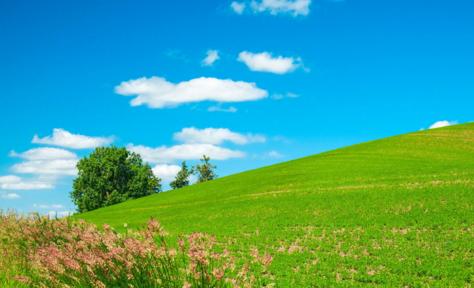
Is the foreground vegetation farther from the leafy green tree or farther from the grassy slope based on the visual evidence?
the leafy green tree

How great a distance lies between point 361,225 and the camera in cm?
2292

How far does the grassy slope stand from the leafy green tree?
26737 mm

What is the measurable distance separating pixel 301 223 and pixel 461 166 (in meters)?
25.6

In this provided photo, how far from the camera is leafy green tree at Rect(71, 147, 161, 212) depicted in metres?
80.1

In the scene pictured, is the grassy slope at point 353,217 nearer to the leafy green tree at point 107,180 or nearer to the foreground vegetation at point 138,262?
the foreground vegetation at point 138,262

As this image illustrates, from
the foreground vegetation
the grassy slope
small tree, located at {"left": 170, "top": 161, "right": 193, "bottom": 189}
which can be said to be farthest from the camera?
small tree, located at {"left": 170, "top": 161, "right": 193, "bottom": 189}

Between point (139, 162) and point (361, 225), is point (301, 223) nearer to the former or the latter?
point (361, 225)

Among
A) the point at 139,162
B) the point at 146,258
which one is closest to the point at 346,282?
the point at 146,258

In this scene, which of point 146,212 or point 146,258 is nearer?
point 146,258

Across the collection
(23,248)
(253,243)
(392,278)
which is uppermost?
(23,248)

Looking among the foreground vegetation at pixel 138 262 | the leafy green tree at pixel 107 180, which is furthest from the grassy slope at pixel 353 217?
the leafy green tree at pixel 107 180

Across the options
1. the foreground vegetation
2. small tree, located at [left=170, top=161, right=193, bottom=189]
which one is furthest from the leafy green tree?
the foreground vegetation

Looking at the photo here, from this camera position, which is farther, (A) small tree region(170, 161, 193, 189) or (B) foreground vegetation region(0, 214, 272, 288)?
(A) small tree region(170, 161, 193, 189)

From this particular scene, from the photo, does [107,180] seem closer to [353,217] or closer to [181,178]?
[181,178]
